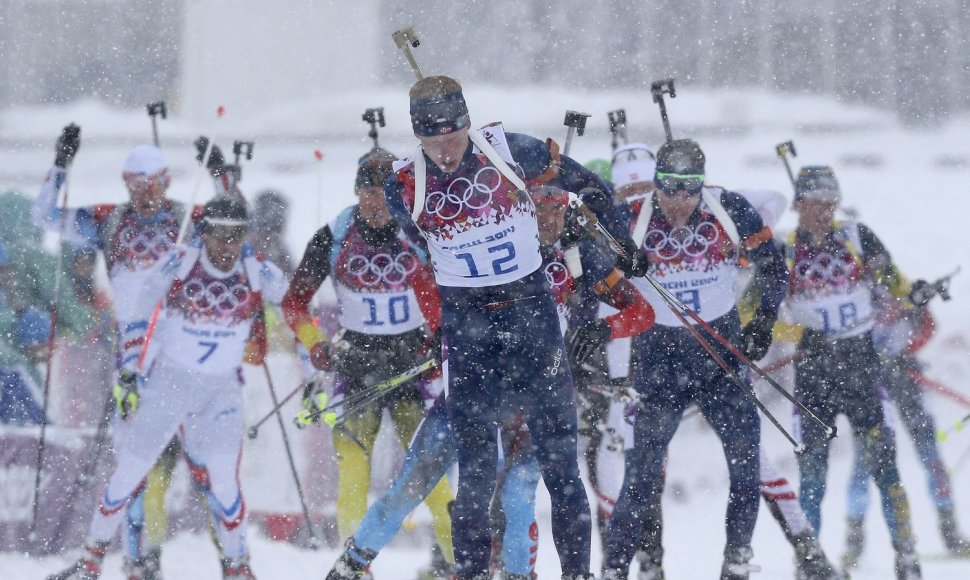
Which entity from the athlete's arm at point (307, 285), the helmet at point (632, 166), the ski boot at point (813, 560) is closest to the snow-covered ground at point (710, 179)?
the ski boot at point (813, 560)

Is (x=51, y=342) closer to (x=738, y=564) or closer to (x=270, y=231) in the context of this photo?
(x=270, y=231)

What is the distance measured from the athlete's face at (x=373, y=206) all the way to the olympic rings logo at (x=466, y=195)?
125cm

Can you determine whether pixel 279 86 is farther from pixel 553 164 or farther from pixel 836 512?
pixel 553 164

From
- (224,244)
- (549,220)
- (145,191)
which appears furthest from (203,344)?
(549,220)

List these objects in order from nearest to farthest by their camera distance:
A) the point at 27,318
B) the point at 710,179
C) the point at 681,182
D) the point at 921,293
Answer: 1. the point at 681,182
2. the point at 921,293
3. the point at 27,318
4. the point at 710,179

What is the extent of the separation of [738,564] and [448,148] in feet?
6.90

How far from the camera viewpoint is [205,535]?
291 inches

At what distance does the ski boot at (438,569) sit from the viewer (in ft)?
19.8

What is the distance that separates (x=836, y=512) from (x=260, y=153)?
1266 centimetres

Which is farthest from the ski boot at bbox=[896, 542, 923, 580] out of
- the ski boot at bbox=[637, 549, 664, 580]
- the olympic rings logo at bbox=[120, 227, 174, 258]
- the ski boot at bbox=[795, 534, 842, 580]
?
the olympic rings logo at bbox=[120, 227, 174, 258]

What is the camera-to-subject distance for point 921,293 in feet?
21.5

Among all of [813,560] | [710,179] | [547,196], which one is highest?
[547,196]

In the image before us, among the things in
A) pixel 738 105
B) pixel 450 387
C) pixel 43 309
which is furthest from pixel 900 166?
pixel 450 387

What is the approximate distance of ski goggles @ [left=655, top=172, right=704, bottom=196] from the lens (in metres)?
5.31
